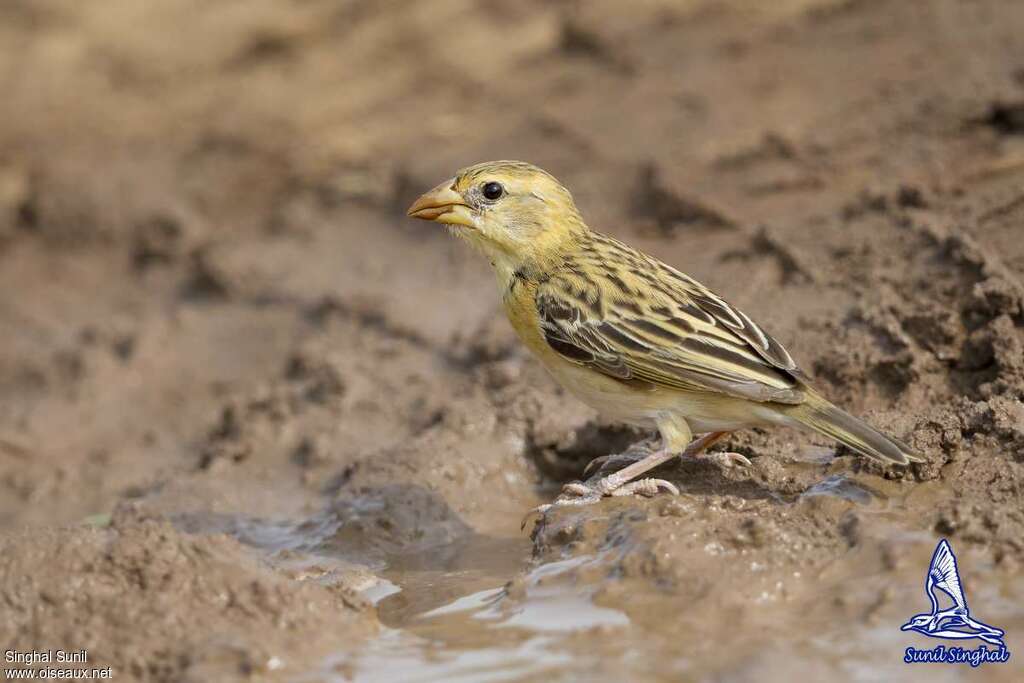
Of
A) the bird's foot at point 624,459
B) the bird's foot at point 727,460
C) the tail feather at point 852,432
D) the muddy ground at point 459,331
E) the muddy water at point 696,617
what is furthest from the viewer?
the bird's foot at point 624,459

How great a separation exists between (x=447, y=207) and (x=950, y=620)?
2995 millimetres

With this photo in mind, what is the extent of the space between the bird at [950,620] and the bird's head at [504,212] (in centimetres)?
246

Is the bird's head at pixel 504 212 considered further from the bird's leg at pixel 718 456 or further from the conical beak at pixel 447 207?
the bird's leg at pixel 718 456

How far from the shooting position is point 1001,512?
450cm

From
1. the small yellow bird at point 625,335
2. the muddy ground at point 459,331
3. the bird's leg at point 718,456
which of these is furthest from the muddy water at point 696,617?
the bird's leg at point 718,456

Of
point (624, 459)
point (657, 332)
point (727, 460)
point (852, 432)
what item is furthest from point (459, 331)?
point (852, 432)

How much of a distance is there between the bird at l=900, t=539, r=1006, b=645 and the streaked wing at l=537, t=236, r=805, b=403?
3.52 ft

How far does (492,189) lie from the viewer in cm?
612

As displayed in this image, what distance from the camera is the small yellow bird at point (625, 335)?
524 cm

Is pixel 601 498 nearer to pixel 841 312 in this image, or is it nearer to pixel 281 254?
pixel 841 312

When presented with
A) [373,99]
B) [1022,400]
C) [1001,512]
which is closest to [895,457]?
[1001,512]

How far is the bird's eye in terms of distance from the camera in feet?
20.1

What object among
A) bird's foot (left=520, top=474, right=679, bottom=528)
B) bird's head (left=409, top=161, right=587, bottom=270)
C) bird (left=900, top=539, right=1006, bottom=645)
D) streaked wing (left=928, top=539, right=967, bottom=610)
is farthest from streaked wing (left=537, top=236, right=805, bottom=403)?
bird (left=900, top=539, right=1006, bottom=645)

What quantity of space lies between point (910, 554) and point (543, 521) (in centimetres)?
144
